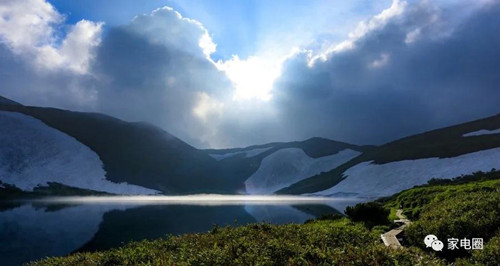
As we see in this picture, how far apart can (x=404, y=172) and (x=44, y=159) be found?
127 m

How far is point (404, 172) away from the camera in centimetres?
11325

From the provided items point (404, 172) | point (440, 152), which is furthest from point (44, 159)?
point (440, 152)

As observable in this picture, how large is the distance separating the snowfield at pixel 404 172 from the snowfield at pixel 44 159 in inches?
3049

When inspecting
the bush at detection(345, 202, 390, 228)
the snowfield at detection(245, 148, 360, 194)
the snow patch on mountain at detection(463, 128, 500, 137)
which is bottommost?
the bush at detection(345, 202, 390, 228)

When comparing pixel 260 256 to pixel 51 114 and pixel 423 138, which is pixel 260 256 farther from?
pixel 51 114

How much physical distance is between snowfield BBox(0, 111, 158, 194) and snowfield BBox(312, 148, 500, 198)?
254 ft

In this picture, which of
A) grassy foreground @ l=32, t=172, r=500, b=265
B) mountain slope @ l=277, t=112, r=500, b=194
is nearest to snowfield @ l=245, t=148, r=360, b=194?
mountain slope @ l=277, t=112, r=500, b=194

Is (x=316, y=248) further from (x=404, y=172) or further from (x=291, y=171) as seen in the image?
(x=291, y=171)

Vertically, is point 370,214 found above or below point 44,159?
below

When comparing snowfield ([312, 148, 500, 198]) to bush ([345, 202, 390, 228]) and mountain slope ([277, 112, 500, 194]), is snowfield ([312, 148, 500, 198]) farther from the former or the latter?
bush ([345, 202, 390, 228])

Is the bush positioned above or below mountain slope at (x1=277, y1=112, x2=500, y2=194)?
below

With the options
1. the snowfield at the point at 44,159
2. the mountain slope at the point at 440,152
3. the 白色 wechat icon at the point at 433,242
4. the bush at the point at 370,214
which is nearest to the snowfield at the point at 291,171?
the mountain slope at the point at 440,152

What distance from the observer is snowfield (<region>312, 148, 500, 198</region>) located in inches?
3570

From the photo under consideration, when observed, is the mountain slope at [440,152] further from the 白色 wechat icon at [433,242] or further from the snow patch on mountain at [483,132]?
the 白色 wechat icon at [433,242]
